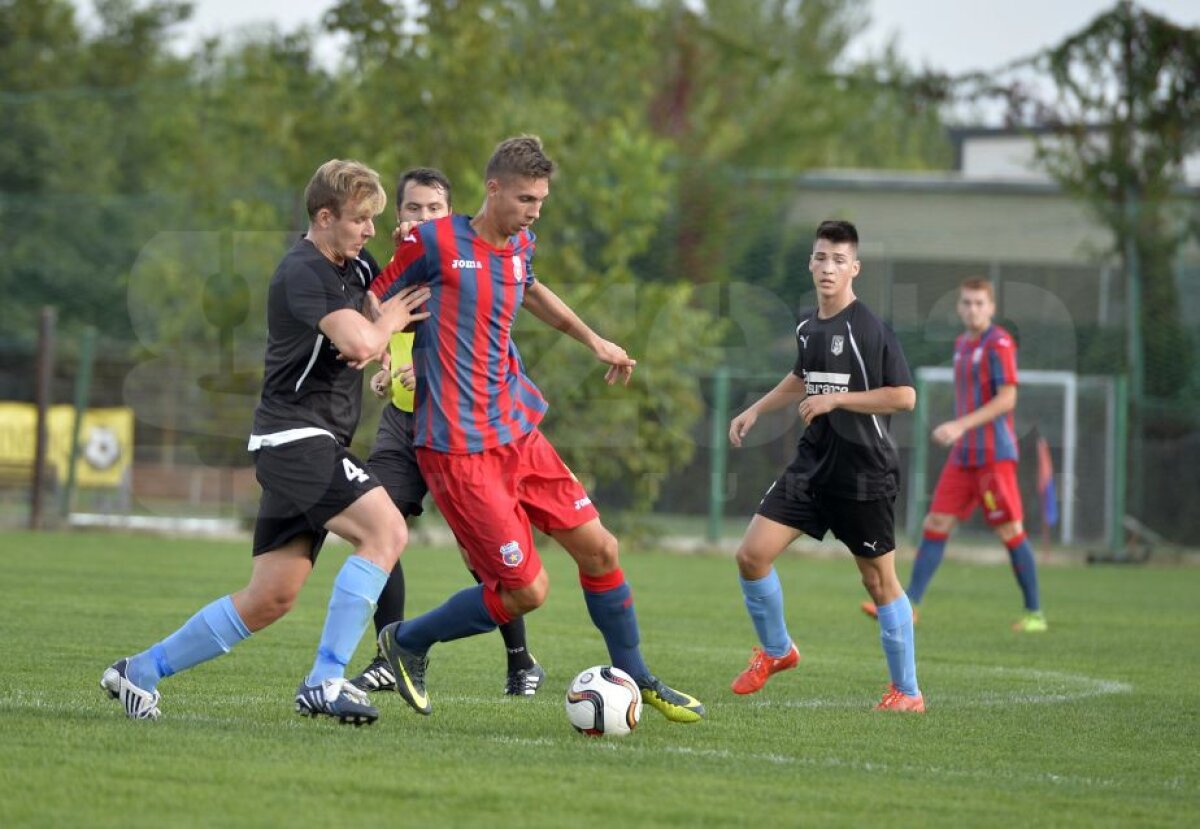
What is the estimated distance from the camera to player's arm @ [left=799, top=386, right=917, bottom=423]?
7059mm

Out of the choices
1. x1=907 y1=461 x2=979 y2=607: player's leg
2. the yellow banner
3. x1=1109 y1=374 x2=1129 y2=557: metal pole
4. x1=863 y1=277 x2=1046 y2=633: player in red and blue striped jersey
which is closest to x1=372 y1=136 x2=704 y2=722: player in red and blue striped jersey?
x1=907 y1=461 x2=979 y2=607: player's leg

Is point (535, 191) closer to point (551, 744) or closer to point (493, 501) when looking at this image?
point (493, 501)

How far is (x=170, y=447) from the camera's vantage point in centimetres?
2108

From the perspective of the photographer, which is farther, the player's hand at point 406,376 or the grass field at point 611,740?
the player's hand at point 406,376

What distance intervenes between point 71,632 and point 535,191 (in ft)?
13.8

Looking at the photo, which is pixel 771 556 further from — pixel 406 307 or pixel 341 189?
pixel 341 189

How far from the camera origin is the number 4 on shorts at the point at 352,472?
5.86 meters

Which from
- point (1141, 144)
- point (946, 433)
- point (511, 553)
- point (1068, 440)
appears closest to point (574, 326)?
point (511, 553)

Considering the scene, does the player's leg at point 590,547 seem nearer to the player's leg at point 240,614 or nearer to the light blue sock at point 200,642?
the player's leg at point 240,614

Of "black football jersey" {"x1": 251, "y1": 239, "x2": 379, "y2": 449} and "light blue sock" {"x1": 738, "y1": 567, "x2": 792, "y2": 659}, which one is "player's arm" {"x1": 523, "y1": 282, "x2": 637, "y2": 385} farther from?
"light blue sock" {"x1": 738, "y1": 567, "x2": 792, "y2": 659}

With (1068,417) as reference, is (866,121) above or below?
above

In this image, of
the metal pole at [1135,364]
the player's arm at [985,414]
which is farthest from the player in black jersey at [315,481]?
the metal pole at [1135,364]

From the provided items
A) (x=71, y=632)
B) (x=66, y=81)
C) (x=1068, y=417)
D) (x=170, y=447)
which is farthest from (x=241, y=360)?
(x=66, y=81)

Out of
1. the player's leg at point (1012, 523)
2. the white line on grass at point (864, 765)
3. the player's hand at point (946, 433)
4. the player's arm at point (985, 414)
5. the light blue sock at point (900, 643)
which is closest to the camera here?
the white line on grass at point (864, 765)
